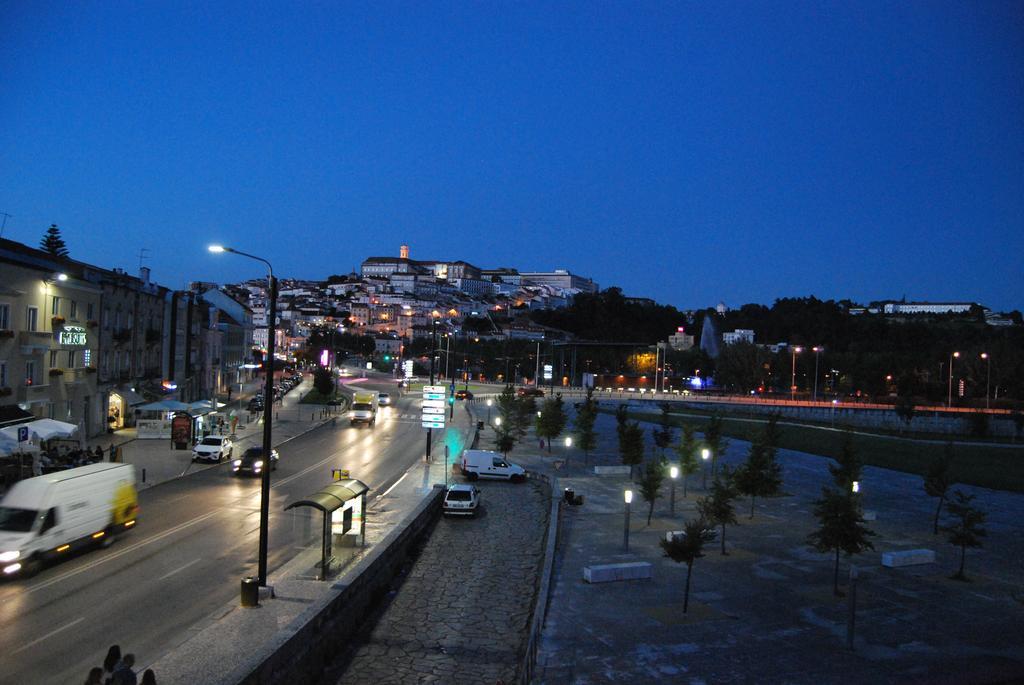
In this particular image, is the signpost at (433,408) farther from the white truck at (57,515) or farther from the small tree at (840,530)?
the small tree at (840,530)

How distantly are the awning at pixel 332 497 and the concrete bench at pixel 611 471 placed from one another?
63.5ft

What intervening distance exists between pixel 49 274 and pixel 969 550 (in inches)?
1575

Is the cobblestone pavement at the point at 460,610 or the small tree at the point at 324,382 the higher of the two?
the small tree at the point at 324,382

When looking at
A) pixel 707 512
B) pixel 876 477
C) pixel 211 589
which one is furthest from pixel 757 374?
pixel 211 589

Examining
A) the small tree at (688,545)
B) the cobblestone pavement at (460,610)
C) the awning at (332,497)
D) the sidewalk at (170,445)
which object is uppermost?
the awning at (332,497)

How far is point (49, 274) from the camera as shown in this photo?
36.3 metres

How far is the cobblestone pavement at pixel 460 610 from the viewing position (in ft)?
46.7

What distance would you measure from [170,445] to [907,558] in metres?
34.6

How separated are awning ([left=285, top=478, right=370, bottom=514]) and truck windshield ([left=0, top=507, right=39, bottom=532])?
5605 mm

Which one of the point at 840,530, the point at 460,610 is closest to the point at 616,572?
the point at 460,610

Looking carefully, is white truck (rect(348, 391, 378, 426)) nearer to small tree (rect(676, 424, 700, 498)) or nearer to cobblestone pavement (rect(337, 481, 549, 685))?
small tree (rect(676, 424, 700, 498))

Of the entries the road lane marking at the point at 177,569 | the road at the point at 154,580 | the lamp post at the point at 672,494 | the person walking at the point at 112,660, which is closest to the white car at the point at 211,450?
the road at the point at 154,580

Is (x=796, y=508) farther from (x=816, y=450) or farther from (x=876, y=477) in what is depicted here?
(x=816, y=450)

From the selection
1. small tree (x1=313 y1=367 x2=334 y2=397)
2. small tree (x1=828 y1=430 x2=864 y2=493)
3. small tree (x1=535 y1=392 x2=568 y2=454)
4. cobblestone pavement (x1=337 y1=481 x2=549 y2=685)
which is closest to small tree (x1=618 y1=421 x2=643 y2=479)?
small tree (x1=535 y1=392 x2=568 y2=454)
